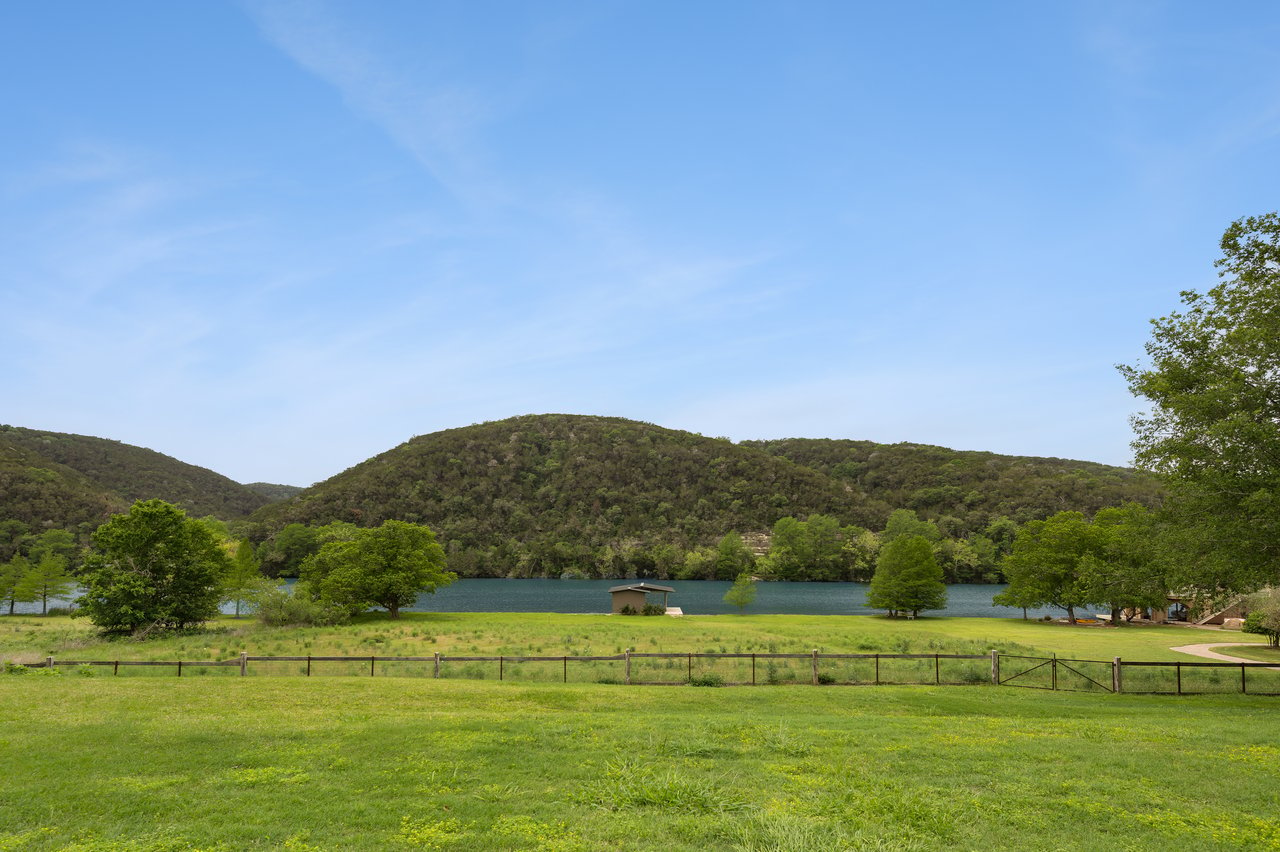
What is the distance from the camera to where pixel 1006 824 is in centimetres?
850

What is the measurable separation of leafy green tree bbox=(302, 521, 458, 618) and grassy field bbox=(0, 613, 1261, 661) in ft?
6.47

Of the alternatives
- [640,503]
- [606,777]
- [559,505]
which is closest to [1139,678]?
[606,777]

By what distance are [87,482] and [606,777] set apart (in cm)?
16209

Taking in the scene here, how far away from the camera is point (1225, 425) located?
18.5 meters

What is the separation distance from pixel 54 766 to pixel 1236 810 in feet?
52.0

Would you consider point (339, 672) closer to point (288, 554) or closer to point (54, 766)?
point (54, 766)

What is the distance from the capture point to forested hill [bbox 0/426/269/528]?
367ft

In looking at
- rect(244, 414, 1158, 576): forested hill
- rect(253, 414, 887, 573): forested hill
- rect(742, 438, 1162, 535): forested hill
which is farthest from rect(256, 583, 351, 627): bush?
rect(742, 438, 1162, 535): forested hill

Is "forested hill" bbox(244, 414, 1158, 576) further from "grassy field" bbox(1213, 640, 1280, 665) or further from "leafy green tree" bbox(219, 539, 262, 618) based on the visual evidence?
"grassy field" bbox(1213, 640, 1280, 665)

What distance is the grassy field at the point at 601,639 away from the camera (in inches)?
1292

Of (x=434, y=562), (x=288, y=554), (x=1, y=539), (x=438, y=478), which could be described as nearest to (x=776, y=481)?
(x=438, y=478)

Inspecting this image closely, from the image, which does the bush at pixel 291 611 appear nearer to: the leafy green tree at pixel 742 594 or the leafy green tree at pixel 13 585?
the leafy green tree at pixel 13 585

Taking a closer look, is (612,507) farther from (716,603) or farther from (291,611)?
(291,611)

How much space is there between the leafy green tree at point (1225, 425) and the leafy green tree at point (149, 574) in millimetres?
48165
